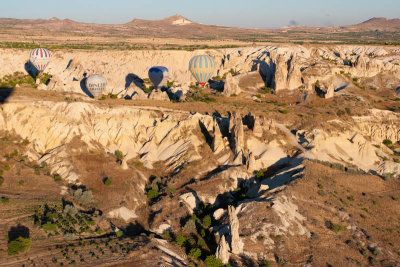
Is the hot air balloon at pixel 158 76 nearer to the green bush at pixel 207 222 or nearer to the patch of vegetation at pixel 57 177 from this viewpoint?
the patch of vegetation at pixel 57 177

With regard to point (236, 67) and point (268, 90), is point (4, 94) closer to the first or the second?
point (268, 90)

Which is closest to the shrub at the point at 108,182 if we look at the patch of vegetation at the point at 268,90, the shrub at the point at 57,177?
the shrub at the point at 57,177

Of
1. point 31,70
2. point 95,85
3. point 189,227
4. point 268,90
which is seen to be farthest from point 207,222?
point 31,70

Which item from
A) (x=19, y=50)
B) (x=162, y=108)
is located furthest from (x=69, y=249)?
(x=19, y=50)

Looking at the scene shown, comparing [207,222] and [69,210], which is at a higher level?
[69,210]

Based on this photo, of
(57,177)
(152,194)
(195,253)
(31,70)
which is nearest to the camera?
(195,253)

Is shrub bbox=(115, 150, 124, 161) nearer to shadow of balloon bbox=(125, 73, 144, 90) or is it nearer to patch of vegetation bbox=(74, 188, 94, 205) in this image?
patch of vegetation bbox=(74, 188, 94, 205)
